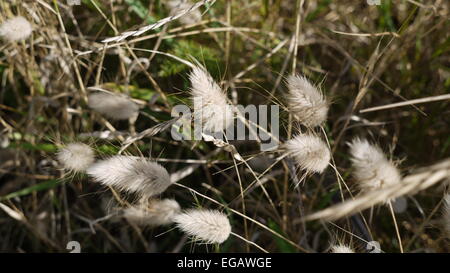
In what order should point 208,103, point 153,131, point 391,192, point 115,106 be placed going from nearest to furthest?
1. point 391,192
2. point 208,103
3. point 153,131
4. point 115,106

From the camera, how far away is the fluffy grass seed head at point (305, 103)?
846mm

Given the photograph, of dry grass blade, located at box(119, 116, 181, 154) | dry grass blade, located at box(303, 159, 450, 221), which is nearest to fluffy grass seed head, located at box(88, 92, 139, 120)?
dry grass blade, located at box(119, 116, 181, 154)

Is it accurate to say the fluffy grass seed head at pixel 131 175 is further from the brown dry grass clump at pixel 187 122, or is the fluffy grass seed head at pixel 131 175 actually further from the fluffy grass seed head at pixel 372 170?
the fluffy grass seed head at pixel 372 170

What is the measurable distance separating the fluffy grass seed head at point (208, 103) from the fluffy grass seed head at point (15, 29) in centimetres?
50

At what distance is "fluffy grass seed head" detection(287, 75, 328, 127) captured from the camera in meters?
0.85

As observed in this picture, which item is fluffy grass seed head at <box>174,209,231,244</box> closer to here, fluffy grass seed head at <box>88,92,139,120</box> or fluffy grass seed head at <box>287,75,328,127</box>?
fluffy grass seed head at <box>287,75,328,127</box>

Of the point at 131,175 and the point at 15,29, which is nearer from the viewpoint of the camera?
the point at 131,175

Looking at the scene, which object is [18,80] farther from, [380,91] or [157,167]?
[380,91]

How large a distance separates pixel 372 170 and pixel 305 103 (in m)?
0.18

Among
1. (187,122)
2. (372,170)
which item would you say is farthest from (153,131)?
(372,170)

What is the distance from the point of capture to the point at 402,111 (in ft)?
4.70

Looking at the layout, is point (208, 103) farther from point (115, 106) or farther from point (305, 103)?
point (115, 106)

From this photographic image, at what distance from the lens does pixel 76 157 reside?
35.0 inches

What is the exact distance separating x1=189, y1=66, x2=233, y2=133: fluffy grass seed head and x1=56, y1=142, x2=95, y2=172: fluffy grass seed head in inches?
10.3
